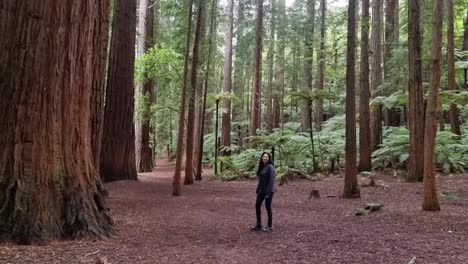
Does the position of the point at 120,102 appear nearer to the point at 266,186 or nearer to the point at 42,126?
the point at 266,186

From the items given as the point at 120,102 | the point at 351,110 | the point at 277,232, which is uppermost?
the point at 120,102

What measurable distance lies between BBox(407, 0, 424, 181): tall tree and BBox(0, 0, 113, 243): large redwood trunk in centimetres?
898

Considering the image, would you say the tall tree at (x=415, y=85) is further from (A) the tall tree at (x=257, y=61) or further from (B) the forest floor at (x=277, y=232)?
(A) the tall tree at (x=257, y=61)

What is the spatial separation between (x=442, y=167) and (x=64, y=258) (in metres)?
12.4

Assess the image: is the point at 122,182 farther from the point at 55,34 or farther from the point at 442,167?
the point at 442,167

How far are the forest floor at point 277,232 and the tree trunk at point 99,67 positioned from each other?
61.7 inches

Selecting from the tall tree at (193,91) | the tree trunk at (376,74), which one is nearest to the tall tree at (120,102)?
the tall tree at (193,91)

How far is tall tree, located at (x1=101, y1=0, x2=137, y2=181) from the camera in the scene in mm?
13367

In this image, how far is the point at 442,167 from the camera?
14375 millimetres

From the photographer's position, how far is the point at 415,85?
12500 mm

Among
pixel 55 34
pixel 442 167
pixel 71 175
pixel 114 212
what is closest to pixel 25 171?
pixel 71 175

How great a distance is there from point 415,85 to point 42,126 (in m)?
9.90

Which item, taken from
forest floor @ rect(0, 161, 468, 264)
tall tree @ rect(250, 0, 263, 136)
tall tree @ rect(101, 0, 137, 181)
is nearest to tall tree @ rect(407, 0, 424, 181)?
forest floor @ rect(0, 161, 468, 264)

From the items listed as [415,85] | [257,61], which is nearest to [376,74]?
[257,61]
